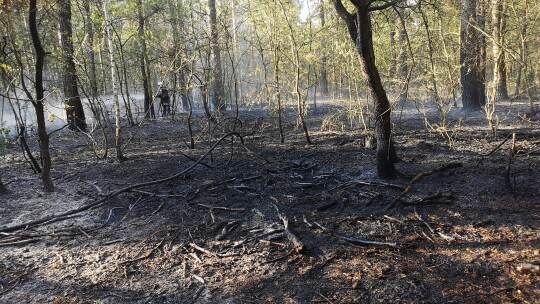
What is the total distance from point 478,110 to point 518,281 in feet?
37.7

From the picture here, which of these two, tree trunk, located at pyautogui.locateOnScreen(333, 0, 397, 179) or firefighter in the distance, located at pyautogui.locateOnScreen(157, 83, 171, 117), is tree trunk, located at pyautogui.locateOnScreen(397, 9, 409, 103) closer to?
tree trunk, located at pyautogui.locateOnScreen(333, 0, 397, 179)

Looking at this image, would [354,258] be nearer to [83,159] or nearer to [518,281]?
[518,281]

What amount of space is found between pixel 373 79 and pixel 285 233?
2.62m

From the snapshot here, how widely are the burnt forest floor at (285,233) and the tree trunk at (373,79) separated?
0.33m

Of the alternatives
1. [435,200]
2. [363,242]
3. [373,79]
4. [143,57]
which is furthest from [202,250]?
[143,57]

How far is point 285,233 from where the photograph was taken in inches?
182

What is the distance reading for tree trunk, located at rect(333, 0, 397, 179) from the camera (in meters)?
5.40

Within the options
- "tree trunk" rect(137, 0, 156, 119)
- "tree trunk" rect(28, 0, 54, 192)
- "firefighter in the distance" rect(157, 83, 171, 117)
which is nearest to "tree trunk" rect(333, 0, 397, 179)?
"tree trunk" rect(28, 0, 54, 192)

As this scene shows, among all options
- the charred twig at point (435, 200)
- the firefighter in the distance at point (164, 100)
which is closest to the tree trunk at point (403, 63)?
the charred twig at point (435, 200)

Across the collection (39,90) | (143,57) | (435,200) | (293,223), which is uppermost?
(143,57)

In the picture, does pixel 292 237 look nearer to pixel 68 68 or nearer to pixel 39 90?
pixel 39 90

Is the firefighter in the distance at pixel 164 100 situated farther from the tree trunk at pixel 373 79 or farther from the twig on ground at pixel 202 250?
the twig on ground at pixel 202 250

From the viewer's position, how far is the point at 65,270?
13.8ft

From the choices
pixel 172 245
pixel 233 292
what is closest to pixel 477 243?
pixel 233 292
